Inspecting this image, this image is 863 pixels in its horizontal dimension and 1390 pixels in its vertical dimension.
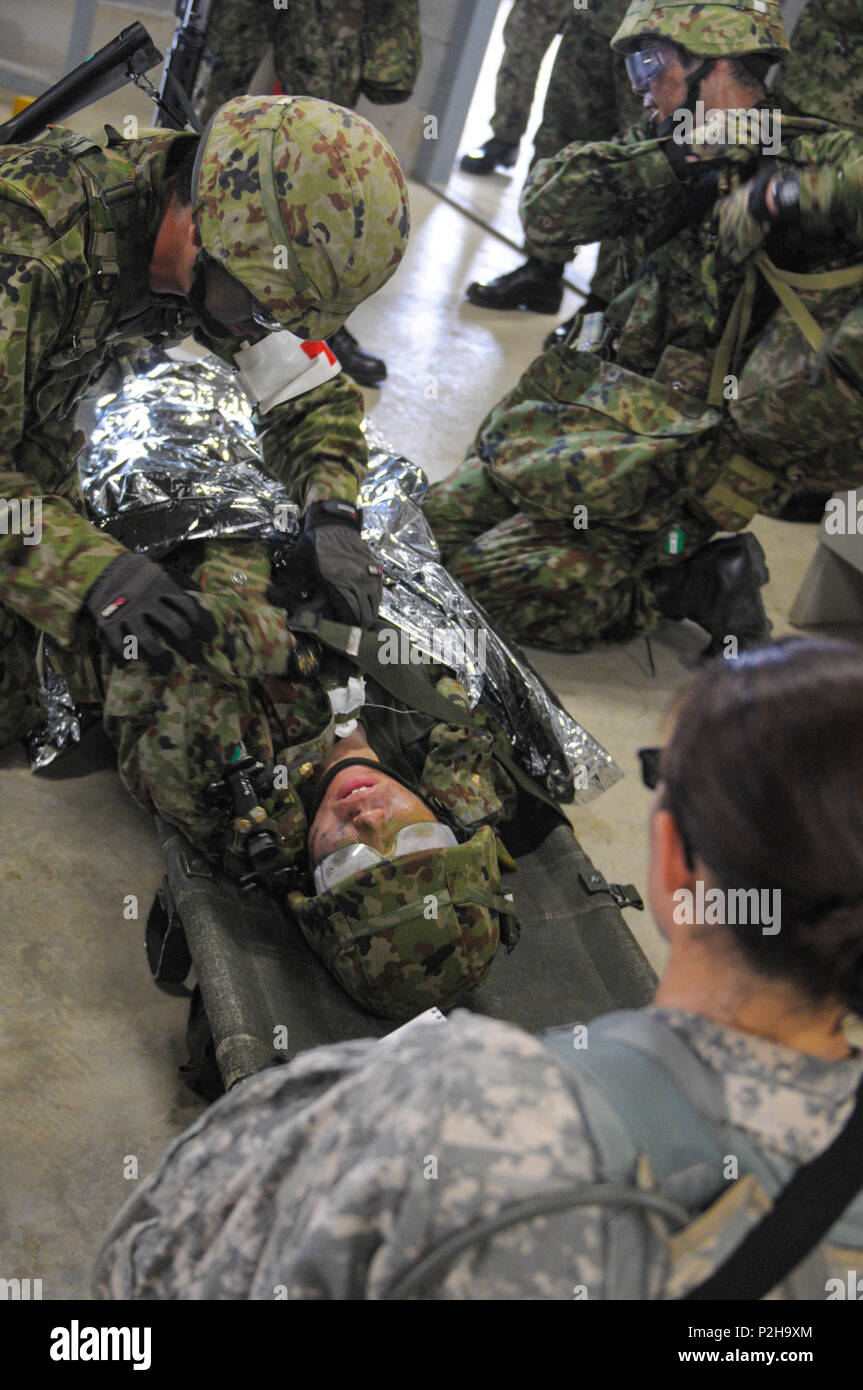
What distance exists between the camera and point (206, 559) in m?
2.48

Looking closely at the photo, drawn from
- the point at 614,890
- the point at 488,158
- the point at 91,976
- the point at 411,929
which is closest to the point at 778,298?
the point at 614,890

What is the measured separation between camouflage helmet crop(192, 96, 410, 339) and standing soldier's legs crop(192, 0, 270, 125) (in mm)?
2271

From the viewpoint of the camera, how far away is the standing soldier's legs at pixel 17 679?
2.44 meters

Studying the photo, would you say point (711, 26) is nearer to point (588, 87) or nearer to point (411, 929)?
point (588, 87)

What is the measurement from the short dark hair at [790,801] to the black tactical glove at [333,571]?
63.9 inches

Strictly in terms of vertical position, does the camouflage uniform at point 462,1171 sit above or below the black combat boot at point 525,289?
below

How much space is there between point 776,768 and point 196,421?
7.65 ft

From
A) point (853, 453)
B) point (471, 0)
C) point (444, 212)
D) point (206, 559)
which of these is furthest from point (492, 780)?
point (471, 0)

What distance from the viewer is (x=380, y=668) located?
242cm

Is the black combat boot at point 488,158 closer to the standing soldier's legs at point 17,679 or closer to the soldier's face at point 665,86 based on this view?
the soldier's face at point 665,86

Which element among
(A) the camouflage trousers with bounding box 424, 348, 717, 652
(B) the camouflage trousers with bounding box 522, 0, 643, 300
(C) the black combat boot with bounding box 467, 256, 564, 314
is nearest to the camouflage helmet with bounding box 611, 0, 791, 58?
(A) the camouflage trousers with bounding box 424, 348, 717, 652

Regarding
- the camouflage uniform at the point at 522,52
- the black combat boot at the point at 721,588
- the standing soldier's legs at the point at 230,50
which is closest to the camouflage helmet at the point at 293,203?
the black combat boot at the point at 721,588

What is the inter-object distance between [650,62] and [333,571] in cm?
183

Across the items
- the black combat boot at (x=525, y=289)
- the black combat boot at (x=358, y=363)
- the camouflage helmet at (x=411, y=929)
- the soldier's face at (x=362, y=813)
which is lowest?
the camouflage helmet at (x=411, y=929)
